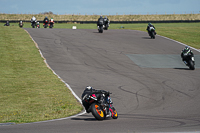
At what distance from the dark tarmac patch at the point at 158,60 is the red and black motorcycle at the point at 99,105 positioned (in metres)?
12.6

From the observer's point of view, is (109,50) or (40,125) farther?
(109,50)

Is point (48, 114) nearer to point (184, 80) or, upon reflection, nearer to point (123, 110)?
point (123, 110)

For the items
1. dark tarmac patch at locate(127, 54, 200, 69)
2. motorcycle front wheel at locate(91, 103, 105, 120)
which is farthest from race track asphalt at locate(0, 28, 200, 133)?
motorcycle front wheel at locate(91, 103, 105, 120)

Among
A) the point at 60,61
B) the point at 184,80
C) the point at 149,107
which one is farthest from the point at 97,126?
the point at 60,61

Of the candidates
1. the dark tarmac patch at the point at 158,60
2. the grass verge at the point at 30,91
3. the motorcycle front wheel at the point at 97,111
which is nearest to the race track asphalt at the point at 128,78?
the dark tarmac patch at the point at 158,60

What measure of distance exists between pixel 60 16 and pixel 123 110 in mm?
93113

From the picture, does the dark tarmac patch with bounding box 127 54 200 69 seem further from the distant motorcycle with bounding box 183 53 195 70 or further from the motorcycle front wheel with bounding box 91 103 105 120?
the motorcycle front wheel with bounding box 91 103 105 120

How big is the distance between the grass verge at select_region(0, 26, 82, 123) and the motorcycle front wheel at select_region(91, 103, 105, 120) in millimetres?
1849

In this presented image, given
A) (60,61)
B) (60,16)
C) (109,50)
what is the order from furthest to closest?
→ 1. (60,16)
2. (109,50)
3. (60,61)

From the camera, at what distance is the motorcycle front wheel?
9359 millimetres

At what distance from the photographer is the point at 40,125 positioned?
8.94m

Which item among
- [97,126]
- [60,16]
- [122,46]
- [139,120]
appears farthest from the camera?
[60,16]

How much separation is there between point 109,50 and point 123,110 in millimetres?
16289

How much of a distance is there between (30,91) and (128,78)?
5800 millimetres
